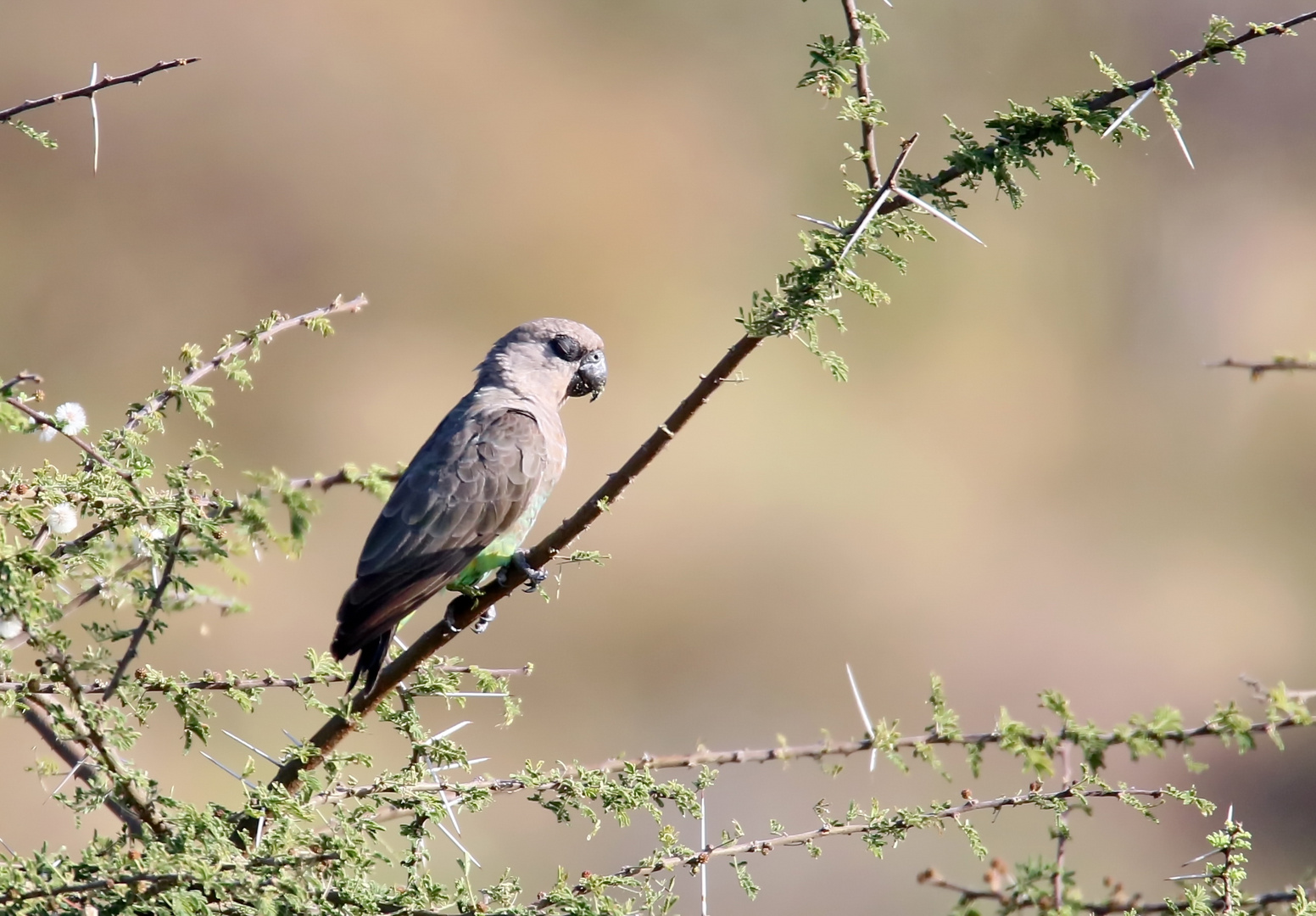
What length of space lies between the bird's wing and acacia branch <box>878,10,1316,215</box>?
8.46ft

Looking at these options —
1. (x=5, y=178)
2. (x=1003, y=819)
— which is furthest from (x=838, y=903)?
(x=5, y=178)

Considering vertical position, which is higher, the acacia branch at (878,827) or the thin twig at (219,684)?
the thin twig at (219,684)

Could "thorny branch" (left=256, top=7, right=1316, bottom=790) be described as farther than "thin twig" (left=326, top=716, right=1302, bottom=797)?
No

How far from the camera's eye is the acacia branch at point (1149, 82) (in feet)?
8.56

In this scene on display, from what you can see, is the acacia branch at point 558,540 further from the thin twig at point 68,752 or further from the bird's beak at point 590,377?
the bird's beak at point 590,377

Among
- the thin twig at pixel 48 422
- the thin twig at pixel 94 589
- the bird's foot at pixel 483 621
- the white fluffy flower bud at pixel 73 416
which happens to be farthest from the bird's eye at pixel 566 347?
the thin twig at pixel 48 422

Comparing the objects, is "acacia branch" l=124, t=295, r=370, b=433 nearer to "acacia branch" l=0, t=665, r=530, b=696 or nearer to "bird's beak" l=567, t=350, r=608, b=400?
"acacia branch" l=0, t=665, r=530, b=696

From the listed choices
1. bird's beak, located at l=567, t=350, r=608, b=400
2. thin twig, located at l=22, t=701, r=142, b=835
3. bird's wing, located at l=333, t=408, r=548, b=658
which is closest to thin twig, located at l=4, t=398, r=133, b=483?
thin twig, located at l=22, t=701, r=142, b=835

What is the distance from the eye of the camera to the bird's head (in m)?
5.98

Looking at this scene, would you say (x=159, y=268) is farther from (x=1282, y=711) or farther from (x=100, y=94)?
(x=1282, y=711)

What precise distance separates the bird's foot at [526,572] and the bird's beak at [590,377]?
194 cm

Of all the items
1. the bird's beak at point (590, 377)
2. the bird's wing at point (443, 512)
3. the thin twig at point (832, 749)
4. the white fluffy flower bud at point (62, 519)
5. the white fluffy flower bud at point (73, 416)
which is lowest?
the thin twig at point (832, 749)

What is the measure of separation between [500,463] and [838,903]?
23.2ft

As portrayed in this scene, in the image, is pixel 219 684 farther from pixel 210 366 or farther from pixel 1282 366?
pixel 1282 366
